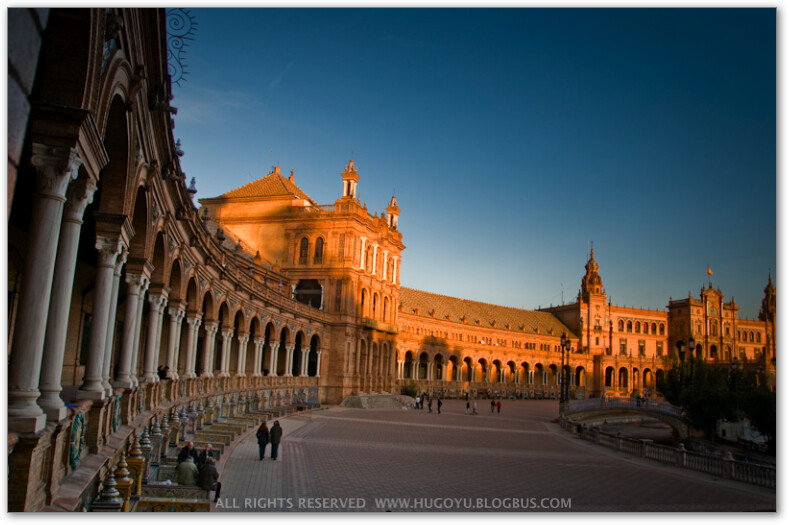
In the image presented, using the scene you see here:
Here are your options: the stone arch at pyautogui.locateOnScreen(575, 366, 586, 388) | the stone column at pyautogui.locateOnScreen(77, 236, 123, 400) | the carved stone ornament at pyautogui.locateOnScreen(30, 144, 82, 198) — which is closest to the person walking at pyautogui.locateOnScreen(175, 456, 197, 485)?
the stone column at pyautogui.locateOnScreen(77, 236, 123, 400)

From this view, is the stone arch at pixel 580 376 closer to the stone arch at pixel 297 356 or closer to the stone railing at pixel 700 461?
the stone arch at pixel 297 356

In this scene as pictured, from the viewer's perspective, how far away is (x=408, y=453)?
77.1 feet

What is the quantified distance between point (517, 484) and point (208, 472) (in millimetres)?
8791

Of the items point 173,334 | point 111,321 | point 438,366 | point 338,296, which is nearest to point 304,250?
point 338,296

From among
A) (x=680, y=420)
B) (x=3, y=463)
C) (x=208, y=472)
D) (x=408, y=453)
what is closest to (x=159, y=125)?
(x=208, y=472)

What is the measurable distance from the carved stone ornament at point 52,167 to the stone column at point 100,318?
4384 millimetres

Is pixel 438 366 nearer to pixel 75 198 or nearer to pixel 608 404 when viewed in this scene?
pixel 608 404

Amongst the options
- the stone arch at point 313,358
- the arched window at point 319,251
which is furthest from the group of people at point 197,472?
the arched window at point 319,251

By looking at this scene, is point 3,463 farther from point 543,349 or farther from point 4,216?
point 543,349

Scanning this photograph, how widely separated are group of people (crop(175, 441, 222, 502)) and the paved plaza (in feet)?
2.08

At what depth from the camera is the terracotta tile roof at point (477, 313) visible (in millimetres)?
89438

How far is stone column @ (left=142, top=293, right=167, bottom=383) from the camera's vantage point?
18.0 m

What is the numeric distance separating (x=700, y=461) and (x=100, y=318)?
64.9 ft

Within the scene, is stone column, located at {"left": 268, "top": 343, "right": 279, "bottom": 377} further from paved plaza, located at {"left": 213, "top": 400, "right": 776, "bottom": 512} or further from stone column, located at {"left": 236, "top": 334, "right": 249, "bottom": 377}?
paved plaza, located at {"left": 213, "top": 400, "right": 776, "bottom": 512}
